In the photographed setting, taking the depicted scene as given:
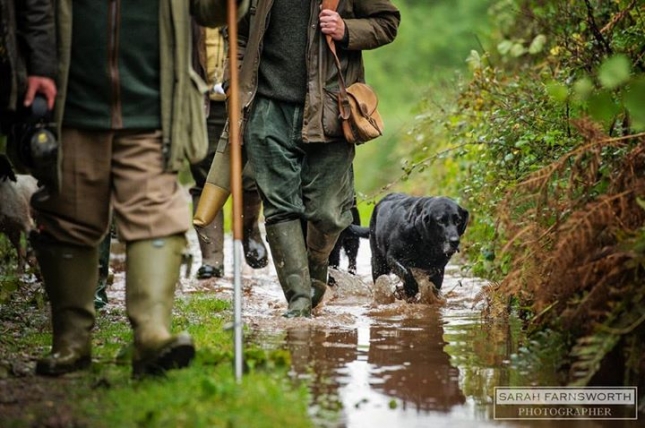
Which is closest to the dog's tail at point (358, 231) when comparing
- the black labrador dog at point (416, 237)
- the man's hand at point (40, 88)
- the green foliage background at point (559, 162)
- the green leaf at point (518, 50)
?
the black labrador dog at point (416, 237)

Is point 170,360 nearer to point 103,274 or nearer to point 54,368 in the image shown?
point 54,368

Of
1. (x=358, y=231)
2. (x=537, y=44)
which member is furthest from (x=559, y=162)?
(x=537, y=44)

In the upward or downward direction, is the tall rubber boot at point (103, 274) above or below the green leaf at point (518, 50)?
below

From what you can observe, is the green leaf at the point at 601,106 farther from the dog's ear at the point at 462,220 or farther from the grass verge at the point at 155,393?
the dog's ear at the point at 462,220

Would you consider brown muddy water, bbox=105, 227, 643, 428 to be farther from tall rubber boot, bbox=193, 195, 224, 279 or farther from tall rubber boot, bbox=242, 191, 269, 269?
tall rubber boot, bbox=242, 191, 269, 269

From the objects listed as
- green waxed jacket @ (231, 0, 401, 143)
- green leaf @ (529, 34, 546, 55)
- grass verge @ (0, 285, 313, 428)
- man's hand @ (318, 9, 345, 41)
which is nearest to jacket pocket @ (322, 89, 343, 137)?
green waxed jacket @ (231, 0, 401, 143)

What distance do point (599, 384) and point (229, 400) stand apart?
1.84 metres

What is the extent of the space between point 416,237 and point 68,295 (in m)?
4.04

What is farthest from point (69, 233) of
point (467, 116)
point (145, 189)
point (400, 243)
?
point (467, 116)

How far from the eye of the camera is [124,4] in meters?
4.68

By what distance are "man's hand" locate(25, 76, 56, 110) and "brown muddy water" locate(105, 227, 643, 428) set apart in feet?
5.24

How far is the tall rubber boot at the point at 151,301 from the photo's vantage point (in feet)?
14.8

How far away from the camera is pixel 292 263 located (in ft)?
21.5

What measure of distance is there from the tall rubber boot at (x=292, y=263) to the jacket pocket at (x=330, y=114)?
579mm
